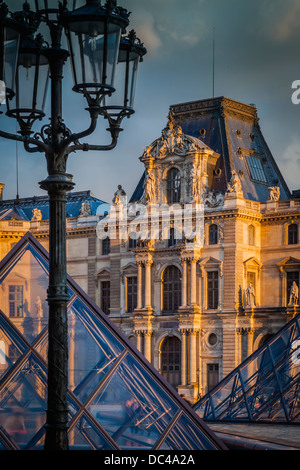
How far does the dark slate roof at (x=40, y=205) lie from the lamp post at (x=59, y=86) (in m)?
65.4

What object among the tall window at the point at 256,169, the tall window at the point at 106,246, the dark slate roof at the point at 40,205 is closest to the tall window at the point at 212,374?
the tall window at the point at 106,246

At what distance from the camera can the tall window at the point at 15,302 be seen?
2006 centimetres

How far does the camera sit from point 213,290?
67812 mm

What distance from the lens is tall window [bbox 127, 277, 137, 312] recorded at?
235 ft

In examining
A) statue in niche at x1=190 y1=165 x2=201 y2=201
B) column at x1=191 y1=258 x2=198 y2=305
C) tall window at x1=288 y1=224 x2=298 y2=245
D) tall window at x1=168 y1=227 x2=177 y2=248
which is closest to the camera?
tall window at x1=288 y1=224 x2=298 y2=245

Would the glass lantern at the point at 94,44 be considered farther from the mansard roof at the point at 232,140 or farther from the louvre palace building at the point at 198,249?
the mansard roof at the point at 232,140

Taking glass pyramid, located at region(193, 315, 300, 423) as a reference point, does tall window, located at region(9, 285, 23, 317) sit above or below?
above

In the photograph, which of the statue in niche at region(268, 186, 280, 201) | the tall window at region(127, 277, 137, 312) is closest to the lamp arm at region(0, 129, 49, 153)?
the statue in niche at region(268, 186, 280, 201)

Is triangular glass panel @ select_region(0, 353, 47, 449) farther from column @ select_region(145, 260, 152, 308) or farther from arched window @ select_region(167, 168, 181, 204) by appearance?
arched window @ select_region(167, 168, 181, 204)

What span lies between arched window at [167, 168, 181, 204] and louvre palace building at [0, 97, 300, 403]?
0.22 feet

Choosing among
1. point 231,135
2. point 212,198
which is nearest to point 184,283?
point 212,198

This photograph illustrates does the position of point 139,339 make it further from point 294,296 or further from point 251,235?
point 294,296

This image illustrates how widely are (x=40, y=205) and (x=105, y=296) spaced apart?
13169 millimetres
